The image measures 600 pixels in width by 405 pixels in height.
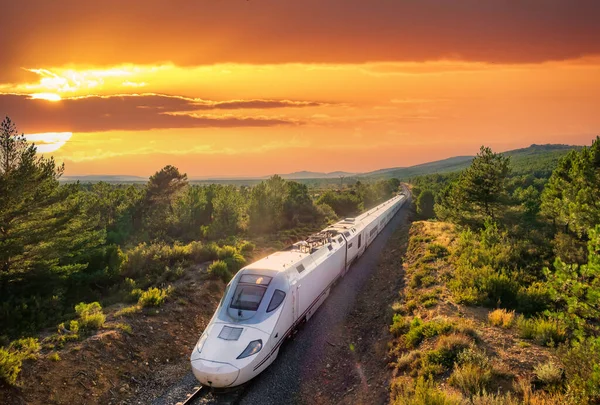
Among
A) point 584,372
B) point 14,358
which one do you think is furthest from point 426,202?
point 14,358

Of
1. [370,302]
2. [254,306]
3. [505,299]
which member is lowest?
[370,302]

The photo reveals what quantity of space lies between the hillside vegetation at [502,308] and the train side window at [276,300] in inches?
174

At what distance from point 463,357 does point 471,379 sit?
45.6 inches

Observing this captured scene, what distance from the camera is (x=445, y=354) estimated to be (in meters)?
11.1

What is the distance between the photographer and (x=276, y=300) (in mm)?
13211

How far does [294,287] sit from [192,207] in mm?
38315

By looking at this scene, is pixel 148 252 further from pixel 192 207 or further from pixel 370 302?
pixel 192 207

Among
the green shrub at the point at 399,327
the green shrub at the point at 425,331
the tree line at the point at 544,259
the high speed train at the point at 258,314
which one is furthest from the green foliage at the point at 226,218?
the green shrub at the point at 425,331

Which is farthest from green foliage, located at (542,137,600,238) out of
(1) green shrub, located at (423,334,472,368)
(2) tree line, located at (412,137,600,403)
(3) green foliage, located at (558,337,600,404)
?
(3) green foliage, located at (558,337,600,404)

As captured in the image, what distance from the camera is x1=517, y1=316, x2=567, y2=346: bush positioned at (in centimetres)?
1176

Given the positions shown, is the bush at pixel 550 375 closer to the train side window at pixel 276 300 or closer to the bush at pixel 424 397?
the bush at pixel 424 397

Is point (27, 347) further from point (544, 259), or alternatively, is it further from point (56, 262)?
point (544, 259)

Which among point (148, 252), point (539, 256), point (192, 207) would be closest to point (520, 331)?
point (539, 256)

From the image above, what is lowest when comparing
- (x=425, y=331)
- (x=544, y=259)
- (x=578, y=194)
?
(x=425, y=331)
